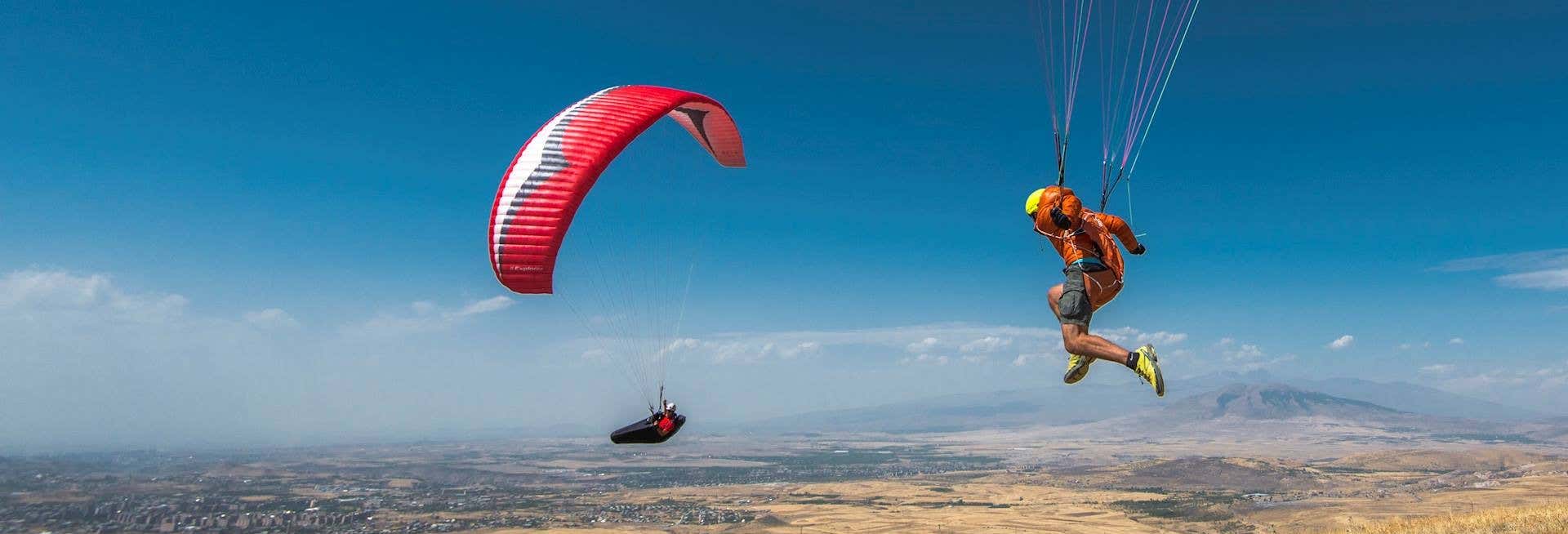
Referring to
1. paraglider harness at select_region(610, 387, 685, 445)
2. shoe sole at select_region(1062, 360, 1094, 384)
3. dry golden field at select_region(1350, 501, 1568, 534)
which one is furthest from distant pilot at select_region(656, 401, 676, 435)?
dry golden field at select_region(1350, 501, 1568, 534)

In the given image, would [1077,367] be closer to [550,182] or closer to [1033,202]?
[1033,202]

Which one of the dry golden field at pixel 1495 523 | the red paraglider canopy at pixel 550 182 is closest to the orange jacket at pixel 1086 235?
the red paraglider canopy at pixel 550 182

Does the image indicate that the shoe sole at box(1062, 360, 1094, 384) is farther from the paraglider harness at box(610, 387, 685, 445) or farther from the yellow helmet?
the paraglider harness at box(610, 387, 685, 445)

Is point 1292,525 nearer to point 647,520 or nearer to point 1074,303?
point 647,520

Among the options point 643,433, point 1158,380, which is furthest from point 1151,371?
point 643,433

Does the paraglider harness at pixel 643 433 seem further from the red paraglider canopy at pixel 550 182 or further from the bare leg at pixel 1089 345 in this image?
the bare leg at pixel 1089 345

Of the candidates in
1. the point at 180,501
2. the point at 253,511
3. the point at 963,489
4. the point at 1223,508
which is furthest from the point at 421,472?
the point at 1223,508
